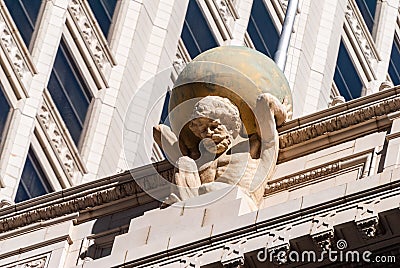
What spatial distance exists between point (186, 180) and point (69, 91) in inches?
809

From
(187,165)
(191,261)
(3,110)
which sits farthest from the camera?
(3,110)

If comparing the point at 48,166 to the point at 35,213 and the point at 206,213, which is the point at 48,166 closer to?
the point at 35,213

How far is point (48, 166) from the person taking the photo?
→ 172ft

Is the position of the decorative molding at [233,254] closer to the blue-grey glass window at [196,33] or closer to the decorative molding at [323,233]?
the decorative molding at [323,233]

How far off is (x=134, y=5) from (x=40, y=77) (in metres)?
4.91

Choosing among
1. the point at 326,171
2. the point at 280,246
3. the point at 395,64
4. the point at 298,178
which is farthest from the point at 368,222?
the point at 395,64

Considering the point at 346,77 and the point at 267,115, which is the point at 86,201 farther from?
the point at 346,77

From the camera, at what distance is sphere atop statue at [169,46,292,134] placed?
34.6 metres

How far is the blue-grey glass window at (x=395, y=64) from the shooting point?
66.6 m

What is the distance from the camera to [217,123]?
3438 cm

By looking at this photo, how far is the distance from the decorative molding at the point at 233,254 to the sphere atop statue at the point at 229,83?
10.5 ft

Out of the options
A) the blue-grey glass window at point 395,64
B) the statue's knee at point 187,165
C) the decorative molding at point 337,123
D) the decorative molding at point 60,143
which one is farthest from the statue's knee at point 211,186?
the blue-grey glass window at point 395,64

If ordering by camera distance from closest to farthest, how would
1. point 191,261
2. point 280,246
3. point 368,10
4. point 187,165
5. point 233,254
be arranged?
point 280,246
point 233,254
point 191,261
point 187,165
point 368,10

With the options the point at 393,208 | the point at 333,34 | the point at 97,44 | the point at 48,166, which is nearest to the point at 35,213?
the point at 393,208
